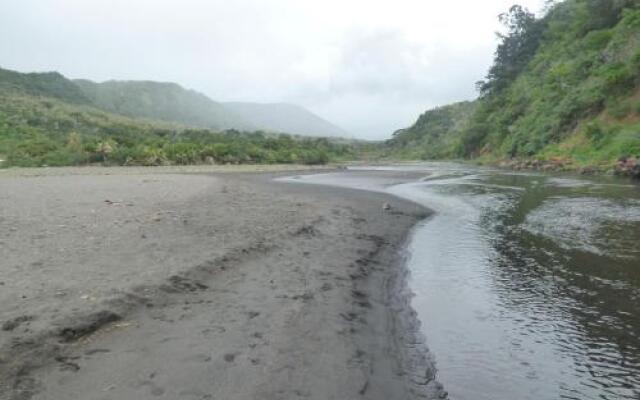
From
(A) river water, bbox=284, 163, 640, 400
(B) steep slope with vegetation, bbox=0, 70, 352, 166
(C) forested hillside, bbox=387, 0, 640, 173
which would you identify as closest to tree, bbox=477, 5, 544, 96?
(C) forested hillside, bbox=387, 0, 640, 173

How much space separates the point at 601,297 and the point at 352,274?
485 cm

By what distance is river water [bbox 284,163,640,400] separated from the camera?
647 centimetres

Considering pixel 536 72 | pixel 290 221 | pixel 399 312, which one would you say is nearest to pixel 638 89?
pixel 536 72

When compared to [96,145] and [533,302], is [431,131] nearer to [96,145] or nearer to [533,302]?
[96,145]

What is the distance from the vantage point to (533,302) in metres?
9.34

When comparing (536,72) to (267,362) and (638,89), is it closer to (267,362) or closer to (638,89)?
(638,89)

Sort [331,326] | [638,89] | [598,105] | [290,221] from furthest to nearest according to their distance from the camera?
[598,105]
[638,89]
[290,221]
[331,326]

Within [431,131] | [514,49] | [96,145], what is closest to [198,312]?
[96,145]

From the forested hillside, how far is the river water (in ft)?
74.9

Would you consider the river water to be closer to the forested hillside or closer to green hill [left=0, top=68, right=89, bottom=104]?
the forested hillside

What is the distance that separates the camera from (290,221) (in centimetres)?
1564

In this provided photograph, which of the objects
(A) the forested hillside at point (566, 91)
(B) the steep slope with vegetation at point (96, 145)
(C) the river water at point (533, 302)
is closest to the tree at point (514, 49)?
(A) the forested hillside at point (566, 91)

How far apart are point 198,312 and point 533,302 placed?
20.4 feet

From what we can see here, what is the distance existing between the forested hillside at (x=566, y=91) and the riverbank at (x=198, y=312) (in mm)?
31082
